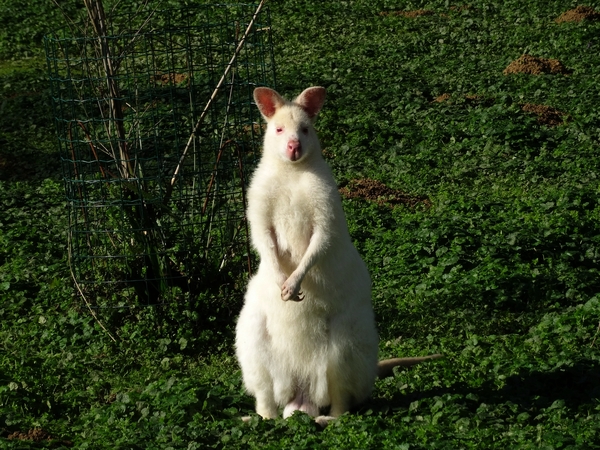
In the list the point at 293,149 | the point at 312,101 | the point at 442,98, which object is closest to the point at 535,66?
the point at 442,98

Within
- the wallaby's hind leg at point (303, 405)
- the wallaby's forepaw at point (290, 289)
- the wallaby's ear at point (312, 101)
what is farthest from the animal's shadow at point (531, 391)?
the wallaby's ear at point (312, 101)

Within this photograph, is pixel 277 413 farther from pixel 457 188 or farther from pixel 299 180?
pixel 457 188

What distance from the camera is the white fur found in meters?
5.59

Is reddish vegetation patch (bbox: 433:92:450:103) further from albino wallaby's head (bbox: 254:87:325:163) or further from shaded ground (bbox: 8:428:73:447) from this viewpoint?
shaded ground (bbox: 8:428:73:447)

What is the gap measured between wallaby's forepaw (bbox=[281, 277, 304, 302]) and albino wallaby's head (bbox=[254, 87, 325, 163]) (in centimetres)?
75

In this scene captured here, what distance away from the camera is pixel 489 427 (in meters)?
5.32

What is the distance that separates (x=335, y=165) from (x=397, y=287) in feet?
12.6

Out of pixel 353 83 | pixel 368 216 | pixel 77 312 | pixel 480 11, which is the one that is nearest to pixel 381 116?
pixel 353 83

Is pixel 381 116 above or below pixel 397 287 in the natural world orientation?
above

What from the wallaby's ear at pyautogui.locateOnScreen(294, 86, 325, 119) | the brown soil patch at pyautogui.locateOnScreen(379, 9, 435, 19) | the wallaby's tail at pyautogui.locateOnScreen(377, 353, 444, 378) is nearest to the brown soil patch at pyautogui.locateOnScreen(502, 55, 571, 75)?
the brown soil patch at pyautogui.locateOnScreen(379, 9, 435, 19)

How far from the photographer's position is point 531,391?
19.4 ft

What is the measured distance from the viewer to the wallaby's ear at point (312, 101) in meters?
5.86

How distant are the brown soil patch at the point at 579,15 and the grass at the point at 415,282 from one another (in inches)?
13.1

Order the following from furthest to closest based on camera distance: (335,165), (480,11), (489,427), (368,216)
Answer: (480,11)
(335,165)
(368,216)
(489,427)
